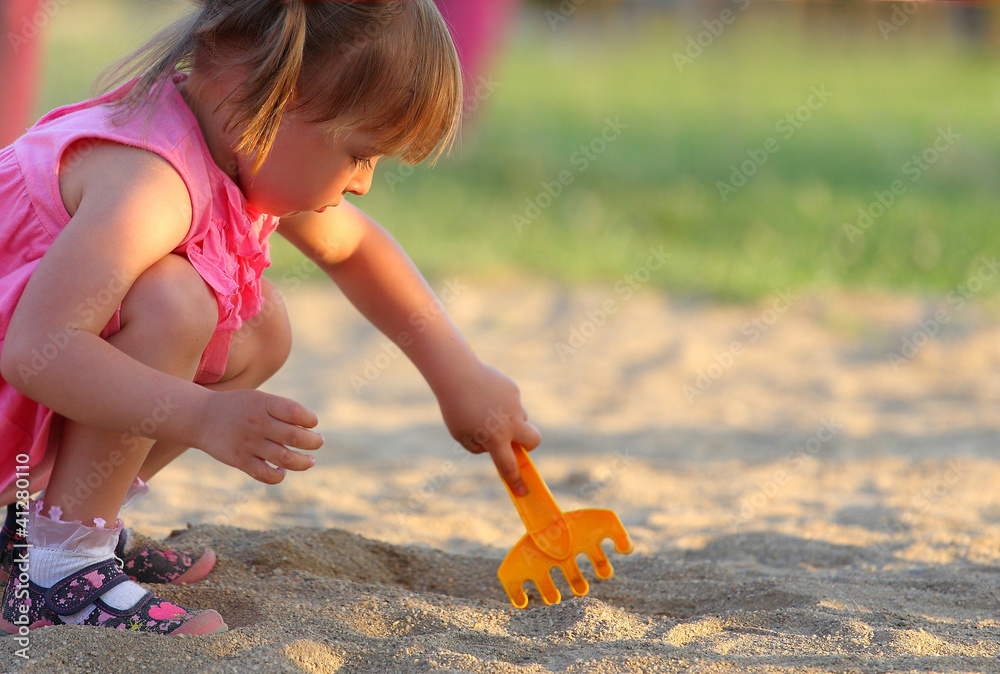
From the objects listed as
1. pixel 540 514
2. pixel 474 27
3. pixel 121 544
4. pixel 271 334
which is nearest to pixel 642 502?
pixel 540 514

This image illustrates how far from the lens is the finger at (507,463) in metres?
1.58

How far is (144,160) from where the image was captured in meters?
1.23

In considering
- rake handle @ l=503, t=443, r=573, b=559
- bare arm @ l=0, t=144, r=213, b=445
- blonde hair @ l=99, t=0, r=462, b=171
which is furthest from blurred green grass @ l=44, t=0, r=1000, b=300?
rake handle @ l=503, t=443, r=573, b=559

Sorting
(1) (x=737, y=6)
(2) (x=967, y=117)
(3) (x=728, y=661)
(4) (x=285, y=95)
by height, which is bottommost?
(3) (x=728, y=661)

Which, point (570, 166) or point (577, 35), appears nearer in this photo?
point (570, 166)

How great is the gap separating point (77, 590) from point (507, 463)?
0.64m

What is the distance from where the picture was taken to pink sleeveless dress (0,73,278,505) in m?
1.25

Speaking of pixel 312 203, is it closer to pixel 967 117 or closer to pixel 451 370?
pixel 451 370

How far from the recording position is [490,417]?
1.58 metres

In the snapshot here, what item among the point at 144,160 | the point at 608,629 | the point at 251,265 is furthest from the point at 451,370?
the point at 144,160

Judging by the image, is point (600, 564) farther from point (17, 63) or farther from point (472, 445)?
point (17, 63)

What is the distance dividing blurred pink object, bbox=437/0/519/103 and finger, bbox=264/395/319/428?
469cm

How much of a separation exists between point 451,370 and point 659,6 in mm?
16863

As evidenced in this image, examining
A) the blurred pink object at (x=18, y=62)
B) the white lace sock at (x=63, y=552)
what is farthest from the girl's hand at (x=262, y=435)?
the blurred pink object at (x=18, y=62)
